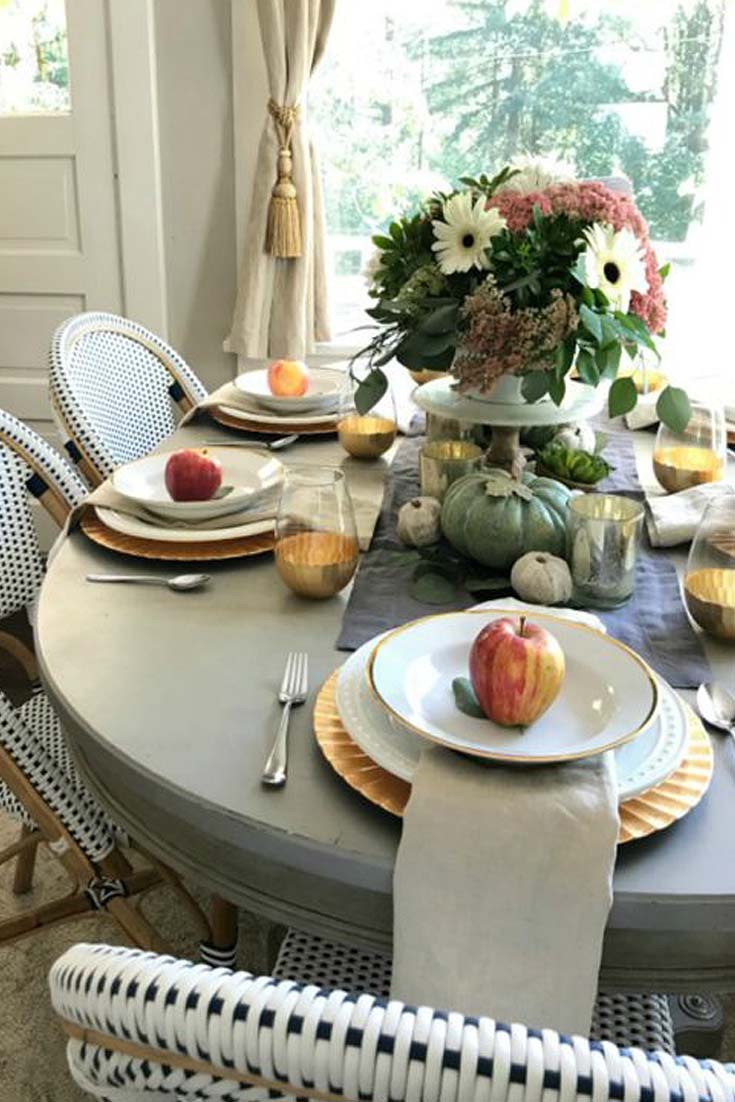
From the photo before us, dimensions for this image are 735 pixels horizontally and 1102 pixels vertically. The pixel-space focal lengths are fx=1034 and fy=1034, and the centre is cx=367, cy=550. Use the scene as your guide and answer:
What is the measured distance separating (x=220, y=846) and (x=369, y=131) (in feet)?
8.77

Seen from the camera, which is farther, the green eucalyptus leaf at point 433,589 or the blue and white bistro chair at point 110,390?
the blue and white bistro chair at point 110,390

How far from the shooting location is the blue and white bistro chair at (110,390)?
1.78 m

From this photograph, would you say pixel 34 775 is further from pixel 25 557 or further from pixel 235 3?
pixel 235 3

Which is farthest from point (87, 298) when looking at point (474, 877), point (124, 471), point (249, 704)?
point (474, 877)

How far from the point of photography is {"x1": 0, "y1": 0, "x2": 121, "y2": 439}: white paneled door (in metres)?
2.94

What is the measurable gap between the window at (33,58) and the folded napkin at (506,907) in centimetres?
286

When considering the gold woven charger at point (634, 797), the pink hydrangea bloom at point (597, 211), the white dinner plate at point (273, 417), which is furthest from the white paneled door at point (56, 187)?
the gold woven charger at point (634, 797)

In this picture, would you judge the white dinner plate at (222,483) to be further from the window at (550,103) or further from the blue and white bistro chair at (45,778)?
the window at (550,103)

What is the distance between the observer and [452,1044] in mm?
458

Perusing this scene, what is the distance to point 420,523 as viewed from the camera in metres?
1.29

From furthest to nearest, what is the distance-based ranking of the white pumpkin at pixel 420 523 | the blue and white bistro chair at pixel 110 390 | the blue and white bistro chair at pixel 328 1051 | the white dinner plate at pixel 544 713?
1. the blue and white bistro chair at pixel 110 390
2. the white pumpkin at pixel 420 523
3. the white dinner plate at pixel 544 713
4. the blue and white bistro chair at pixel 328 1051

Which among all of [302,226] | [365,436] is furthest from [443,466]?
[302,226]

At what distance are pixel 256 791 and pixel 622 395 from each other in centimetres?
66

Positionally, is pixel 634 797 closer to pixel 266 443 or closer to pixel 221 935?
pixel 221 935
